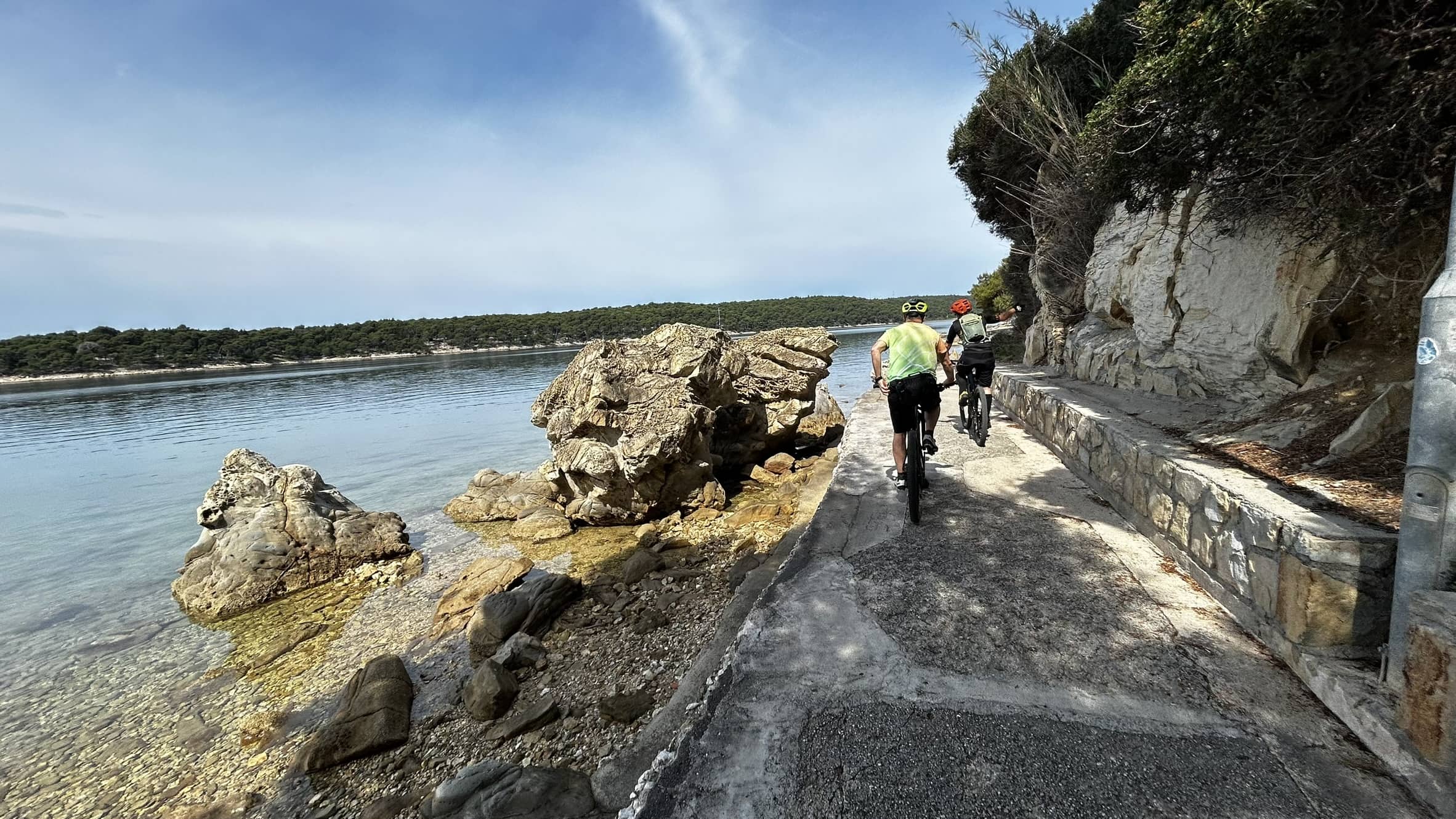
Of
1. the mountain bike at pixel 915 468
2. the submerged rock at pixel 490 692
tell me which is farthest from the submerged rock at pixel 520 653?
the mountain bike at pixel 915 468

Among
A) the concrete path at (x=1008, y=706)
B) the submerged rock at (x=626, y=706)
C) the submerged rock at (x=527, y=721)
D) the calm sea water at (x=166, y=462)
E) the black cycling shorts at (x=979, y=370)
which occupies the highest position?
the black cycling shorts at (x=979, y=370)

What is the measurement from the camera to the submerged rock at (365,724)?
425 centimetres

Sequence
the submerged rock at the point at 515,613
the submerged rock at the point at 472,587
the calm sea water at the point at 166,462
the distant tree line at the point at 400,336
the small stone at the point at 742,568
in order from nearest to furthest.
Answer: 1. the submerged rock at the point at 515,613
2. the small stone at the point at 742,568
3. the submerged rock at the point at 472,587
4. the calm sea water at the point at 166,462
5. the distant tree line at the point at 400,336

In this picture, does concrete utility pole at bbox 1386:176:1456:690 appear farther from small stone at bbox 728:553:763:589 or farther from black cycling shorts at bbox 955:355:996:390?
black cycling shorts at bbox 955:355:996:390

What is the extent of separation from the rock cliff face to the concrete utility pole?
3.82 m

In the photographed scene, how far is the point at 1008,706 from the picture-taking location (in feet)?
7.49

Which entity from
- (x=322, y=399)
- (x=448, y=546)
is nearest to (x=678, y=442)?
(x=448, y=546)

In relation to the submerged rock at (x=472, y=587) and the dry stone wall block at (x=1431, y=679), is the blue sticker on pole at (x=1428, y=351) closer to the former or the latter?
the dry stone wall block at (x=1431, y=679)

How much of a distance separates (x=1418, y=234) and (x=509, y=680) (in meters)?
7.61

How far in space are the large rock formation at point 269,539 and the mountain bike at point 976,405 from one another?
8.71 meters

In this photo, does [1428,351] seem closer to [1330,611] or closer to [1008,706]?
[1330,611]

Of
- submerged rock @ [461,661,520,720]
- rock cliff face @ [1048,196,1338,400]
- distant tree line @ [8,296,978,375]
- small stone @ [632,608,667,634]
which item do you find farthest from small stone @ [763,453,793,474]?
distant tree line @ [8,296,978,375]

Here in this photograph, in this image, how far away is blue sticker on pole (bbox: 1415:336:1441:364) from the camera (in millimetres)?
1838

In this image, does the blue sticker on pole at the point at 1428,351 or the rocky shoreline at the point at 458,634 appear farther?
the rocky shoreline at the point at 458,634
